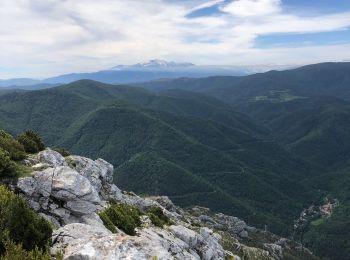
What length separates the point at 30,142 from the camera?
218 feet

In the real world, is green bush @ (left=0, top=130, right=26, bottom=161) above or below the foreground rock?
above

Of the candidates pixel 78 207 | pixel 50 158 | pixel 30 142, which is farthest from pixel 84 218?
pixel 30 142

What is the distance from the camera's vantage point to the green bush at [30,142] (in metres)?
65.5

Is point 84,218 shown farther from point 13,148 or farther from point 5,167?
point 13,148

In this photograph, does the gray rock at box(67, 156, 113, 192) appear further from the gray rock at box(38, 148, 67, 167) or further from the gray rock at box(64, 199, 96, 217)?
the gray rock at box(64, 199, 96, 217)

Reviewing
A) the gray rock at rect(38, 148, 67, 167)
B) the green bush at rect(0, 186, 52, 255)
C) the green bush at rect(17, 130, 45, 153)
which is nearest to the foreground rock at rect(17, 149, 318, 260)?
the gray rock at rect(38, 148, 67, 167)

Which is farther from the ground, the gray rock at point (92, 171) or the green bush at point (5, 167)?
the green bush at point (5, 167)

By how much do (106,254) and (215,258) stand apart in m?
54.2

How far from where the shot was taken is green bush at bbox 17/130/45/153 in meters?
65.5

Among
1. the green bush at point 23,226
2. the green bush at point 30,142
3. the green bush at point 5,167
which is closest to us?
the green bush at point 23,226

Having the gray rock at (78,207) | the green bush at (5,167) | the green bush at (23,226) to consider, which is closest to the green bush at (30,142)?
the green bush at (5,167)

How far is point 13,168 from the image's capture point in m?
47.2

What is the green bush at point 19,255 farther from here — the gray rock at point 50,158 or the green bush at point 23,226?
the gray rock at point 50,158

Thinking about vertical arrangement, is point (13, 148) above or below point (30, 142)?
above
